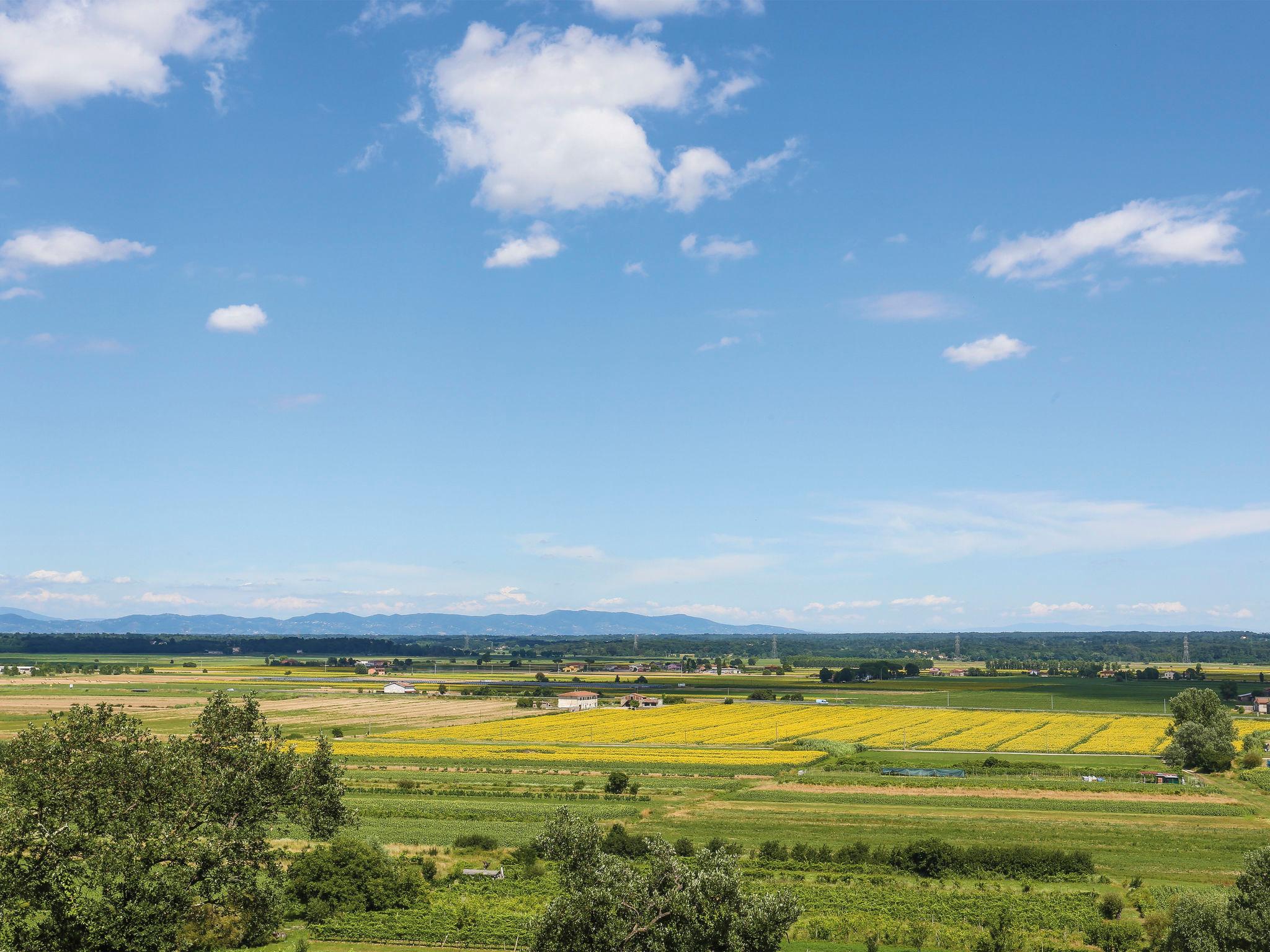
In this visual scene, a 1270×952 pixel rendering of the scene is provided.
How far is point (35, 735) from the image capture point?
3444cm

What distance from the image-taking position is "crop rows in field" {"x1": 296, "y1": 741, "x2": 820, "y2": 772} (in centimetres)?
10562

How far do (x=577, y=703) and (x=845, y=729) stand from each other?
5534cm

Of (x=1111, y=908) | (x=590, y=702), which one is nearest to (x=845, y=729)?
(x=590, y=702)

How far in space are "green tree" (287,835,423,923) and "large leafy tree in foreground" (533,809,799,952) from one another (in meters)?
27.6

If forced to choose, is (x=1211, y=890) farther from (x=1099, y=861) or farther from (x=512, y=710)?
(x=512, y=710)

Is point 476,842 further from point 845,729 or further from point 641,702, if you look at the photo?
point 641,702

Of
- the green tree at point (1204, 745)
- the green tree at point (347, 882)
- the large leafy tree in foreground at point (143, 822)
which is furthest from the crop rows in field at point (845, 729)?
the large leafy tree in foreground at point (143, 822)

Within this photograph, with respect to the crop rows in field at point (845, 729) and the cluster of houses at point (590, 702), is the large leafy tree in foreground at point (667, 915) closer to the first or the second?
the crop rows in field at point (845, 729)

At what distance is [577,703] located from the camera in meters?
181

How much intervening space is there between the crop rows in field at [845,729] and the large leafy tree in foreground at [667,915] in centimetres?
8464

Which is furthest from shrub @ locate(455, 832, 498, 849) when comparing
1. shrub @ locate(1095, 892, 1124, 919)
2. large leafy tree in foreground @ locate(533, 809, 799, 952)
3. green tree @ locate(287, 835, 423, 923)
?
large leafy tree in foreground @ locate(533, 809, 799, 952)

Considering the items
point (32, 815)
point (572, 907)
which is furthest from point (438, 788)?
point (572, 907)

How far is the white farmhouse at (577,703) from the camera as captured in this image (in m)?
180

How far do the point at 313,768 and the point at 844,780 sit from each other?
65.5m
